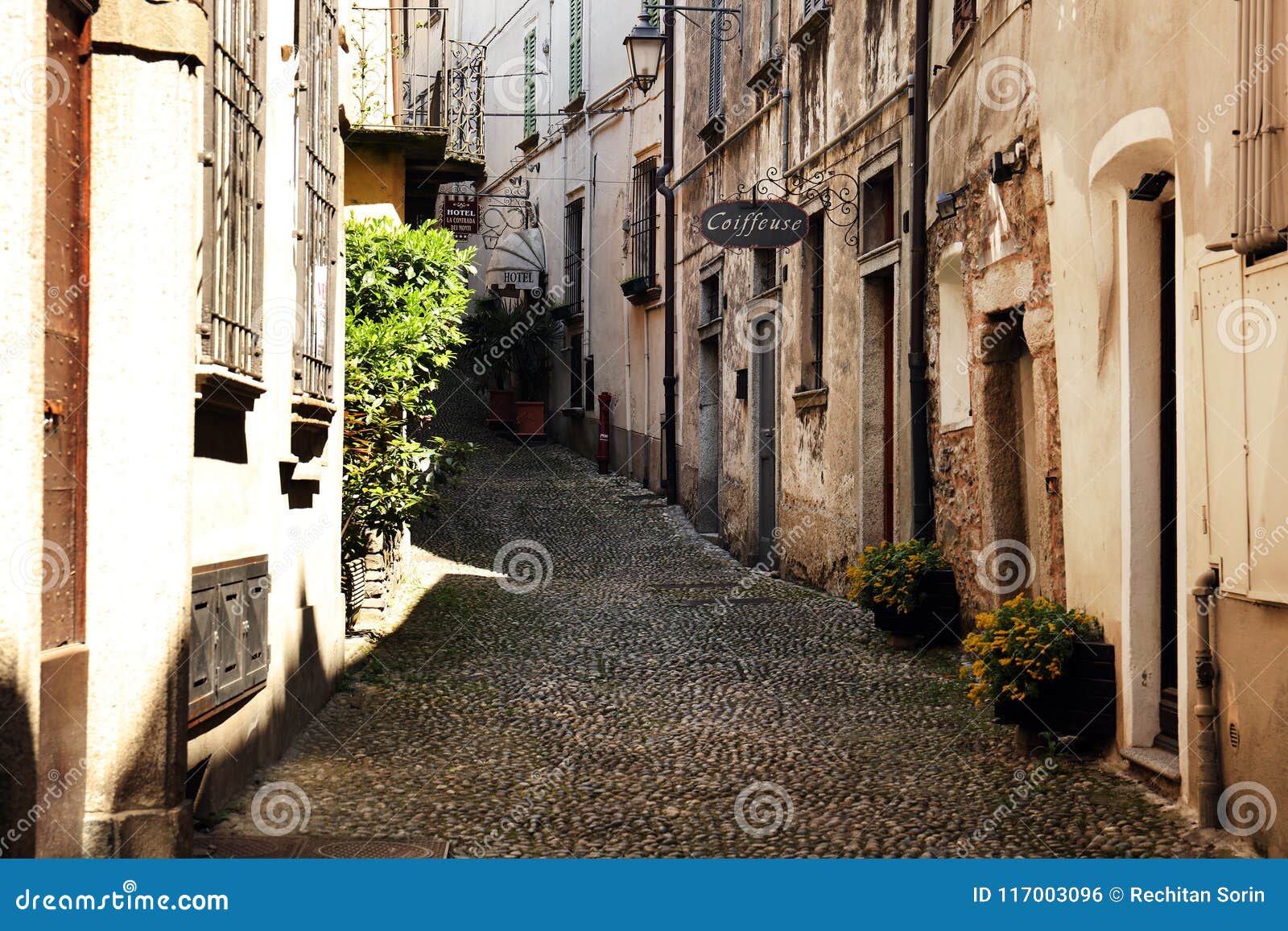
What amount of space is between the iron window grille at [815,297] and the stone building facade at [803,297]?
0.02 meters

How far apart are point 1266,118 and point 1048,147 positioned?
2616 millimetres

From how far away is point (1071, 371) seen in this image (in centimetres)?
728

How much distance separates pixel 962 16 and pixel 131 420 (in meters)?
6.53

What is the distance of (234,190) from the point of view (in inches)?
235

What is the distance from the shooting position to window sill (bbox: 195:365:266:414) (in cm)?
528

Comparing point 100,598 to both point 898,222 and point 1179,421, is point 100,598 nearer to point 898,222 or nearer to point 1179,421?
point 1179,421

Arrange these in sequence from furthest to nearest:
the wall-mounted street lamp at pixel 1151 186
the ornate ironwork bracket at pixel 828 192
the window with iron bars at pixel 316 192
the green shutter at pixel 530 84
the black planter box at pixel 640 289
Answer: the green shutter at pixel 530 84 → the black planter box at pixel 640 289 → the ornate ironwork bracket at pixel 828 192 → the window with iron bars at pixel 316 192 → the wall-mounted street lamp at pixel 1151 186

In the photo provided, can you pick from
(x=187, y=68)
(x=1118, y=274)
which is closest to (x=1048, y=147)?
(x=1118, y=274)

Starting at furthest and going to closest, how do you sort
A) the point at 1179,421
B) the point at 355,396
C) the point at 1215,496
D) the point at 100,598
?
the point at 355,396, the point at 1179,421, the point at 1215,496, the point at 100,598

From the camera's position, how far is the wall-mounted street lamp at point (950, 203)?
9422 mm

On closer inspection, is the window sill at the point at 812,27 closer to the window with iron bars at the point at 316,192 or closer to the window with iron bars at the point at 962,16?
the window with iron bars at the point at 962,16

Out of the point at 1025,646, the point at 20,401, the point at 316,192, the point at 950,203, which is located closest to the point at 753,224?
the point at 950,203

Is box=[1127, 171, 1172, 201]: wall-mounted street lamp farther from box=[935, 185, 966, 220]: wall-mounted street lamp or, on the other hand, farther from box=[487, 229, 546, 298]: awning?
box=[487, 229, 546, 298]: awning

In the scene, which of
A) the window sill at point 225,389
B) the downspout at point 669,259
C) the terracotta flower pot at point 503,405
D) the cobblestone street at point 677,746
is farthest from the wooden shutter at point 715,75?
the window sill at point 225,389
